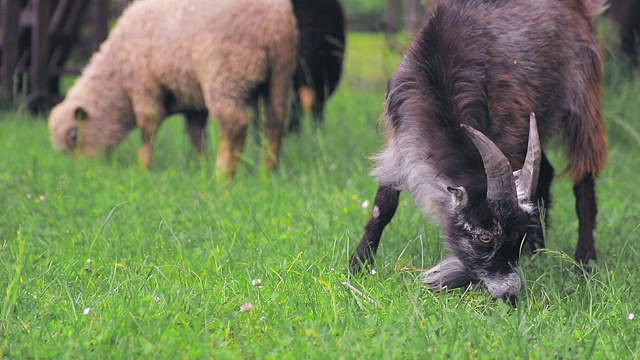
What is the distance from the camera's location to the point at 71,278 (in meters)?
4.23

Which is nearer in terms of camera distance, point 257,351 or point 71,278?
point 257,351

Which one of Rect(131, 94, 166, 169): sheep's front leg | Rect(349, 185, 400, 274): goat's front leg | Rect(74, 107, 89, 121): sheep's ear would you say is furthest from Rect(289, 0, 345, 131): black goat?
Rect(349, 185, 400, 274): goat's front leg

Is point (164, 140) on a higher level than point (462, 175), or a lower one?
lower

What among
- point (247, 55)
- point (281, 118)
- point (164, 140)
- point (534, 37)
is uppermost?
point (534, 37)

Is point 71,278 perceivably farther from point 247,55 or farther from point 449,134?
point 247,55

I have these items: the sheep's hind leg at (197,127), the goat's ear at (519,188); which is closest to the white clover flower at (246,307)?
the goat's ear at (519,188)

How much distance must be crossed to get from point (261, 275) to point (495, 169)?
4.33 ft

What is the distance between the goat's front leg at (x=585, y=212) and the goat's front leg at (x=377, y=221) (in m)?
1.28

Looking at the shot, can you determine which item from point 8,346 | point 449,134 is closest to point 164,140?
point 449,134

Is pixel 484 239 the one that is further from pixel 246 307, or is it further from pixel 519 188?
pixel 246 307

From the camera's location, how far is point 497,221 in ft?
12.5

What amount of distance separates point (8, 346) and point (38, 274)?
1106mm

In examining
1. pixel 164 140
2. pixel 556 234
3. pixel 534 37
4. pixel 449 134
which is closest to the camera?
pixel 449 134

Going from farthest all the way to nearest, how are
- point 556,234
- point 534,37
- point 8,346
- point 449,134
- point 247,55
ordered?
point 247,55
point 556,234
point 534,37
point 449,134
point 8,346
